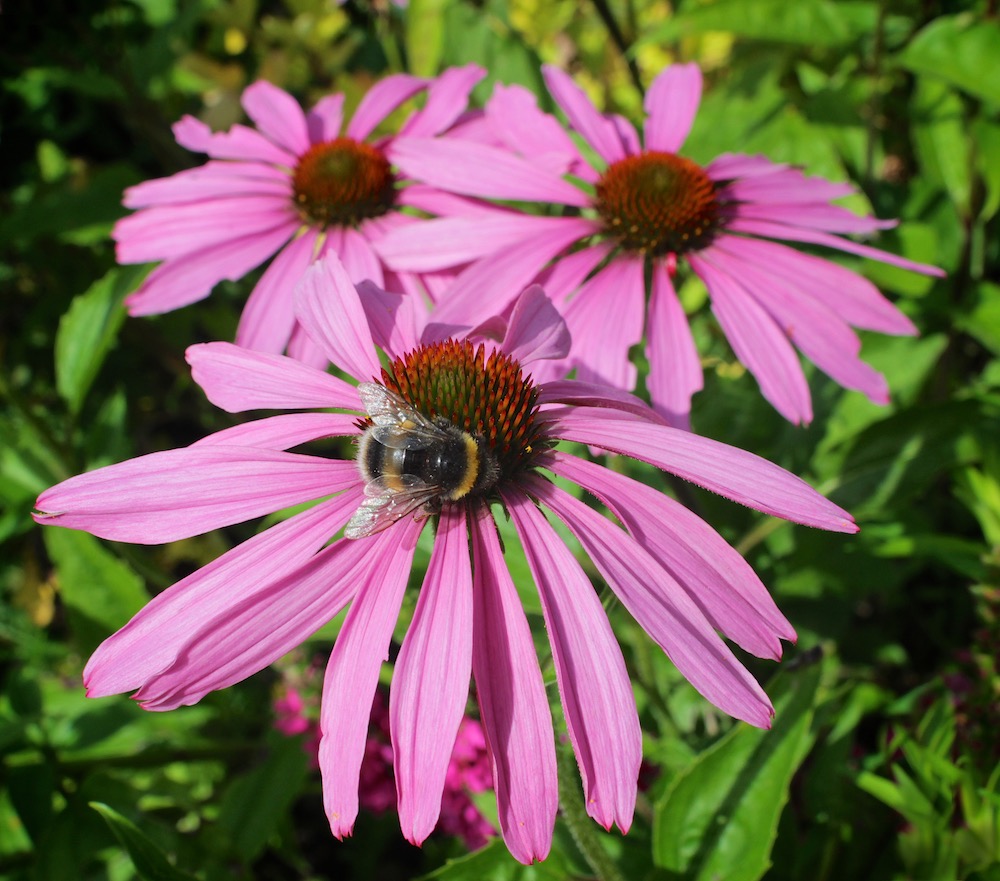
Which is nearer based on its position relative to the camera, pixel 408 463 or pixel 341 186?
pixel 408 463

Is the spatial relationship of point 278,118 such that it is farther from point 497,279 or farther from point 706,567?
point 706,567

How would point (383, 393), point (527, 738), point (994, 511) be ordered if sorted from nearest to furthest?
point (527, 738), point (383, 393), point (994, 511)

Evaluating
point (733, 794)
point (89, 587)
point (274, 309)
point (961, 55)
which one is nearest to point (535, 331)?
point (274, 309)

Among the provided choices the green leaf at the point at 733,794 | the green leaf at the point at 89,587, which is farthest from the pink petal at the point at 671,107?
the green leaf at the point at 89,587

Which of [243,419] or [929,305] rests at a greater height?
[929,305]

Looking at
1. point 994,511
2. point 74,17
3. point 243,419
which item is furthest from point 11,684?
point 994,511

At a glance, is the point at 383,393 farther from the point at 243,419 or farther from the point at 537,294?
the point at 243,419

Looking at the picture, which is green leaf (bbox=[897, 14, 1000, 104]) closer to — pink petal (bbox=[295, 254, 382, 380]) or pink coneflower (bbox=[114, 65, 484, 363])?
pink coneflower (bbox=[114, 65, 484, 363])
